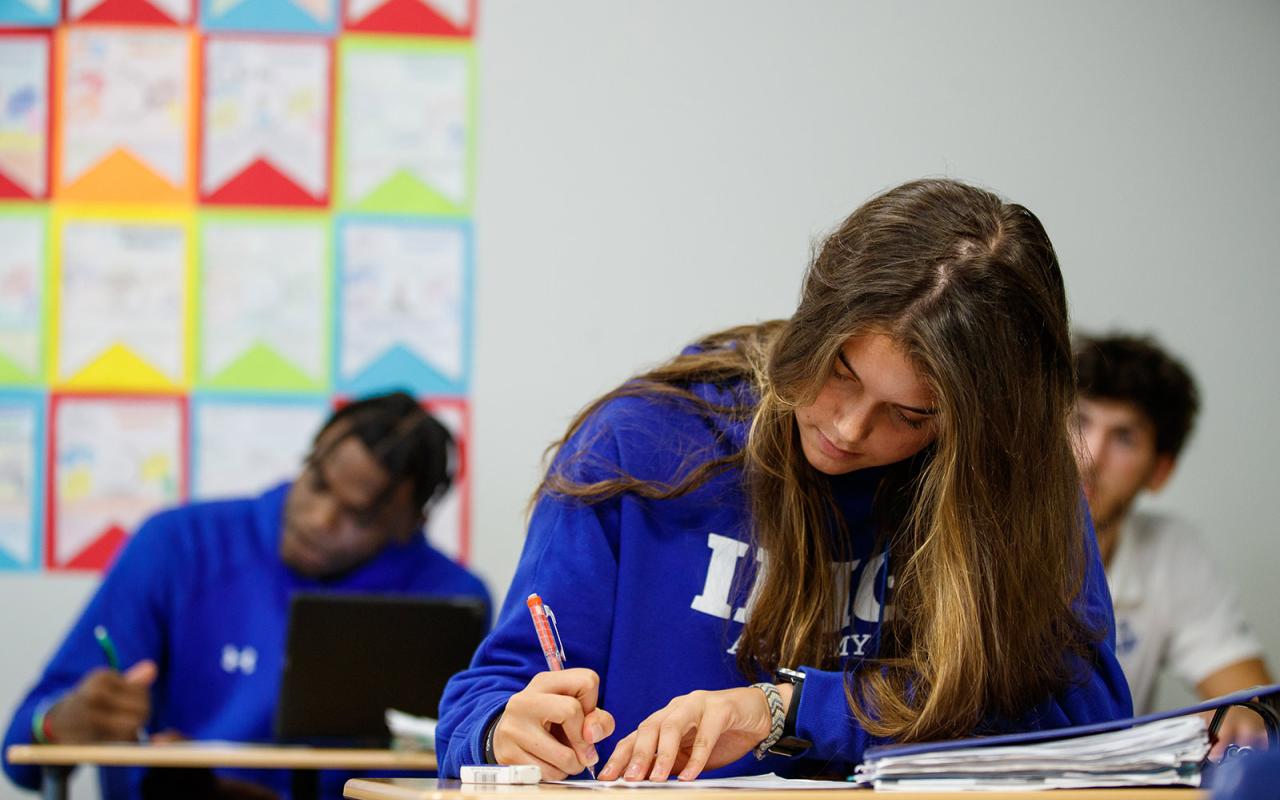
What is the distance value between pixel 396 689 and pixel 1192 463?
6.08 ft

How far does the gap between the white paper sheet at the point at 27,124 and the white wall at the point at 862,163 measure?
93cm

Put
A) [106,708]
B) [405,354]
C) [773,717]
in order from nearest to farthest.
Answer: [773,717]
[106,708]
[405,354]

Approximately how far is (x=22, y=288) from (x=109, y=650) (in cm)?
111

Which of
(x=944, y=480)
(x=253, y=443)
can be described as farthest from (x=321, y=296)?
(x=944, y=480)

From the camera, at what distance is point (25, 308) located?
3059 mm

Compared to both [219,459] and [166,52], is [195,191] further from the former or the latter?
[219,459]

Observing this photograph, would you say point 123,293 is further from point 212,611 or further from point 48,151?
point 212,611

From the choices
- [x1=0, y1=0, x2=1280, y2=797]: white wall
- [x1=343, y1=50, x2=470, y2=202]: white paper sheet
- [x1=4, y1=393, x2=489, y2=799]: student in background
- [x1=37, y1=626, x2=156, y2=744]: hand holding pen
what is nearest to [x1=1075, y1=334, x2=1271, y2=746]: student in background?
[x1=0, y1=0, x2=1280, y2=797]: white wall

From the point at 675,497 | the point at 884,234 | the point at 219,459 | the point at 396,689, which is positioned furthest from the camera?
the point at 219,459

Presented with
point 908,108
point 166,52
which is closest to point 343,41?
point 166,52

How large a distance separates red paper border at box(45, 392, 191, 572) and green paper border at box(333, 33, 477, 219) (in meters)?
0.58

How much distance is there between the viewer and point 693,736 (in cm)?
112

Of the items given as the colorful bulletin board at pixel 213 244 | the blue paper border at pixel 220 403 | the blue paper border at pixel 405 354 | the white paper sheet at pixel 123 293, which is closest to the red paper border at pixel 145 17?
the colorful bulletin board at pixel 213 244

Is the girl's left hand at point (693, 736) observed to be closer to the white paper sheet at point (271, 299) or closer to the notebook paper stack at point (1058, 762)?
the notebook paper stack at point (1058, 762)
